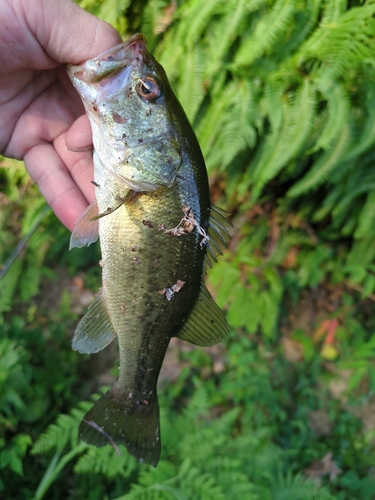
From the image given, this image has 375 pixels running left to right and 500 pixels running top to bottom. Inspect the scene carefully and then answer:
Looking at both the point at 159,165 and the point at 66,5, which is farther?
the point at 66,5

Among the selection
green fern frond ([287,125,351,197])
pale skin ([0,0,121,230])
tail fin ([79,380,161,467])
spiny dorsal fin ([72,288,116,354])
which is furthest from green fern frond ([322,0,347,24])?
tail fin ([79,380,161,467])

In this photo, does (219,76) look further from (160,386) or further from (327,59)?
(160,386)

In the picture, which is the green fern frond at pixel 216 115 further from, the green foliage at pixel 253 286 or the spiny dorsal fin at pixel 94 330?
the spiny dorsal fin at pixel 94 330

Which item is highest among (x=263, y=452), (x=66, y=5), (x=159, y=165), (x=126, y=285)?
(x=66, y=5)

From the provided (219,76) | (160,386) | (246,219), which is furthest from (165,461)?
(219,76)

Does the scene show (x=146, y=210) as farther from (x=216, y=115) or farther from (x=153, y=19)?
(x=153, y=19)

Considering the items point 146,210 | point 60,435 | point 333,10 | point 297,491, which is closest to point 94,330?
point 146,210

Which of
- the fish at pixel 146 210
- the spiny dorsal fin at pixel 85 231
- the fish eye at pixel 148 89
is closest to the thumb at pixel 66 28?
the fish at pixel 146 210

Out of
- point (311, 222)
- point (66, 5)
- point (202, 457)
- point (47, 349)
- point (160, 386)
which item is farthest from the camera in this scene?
point (311, 222)
